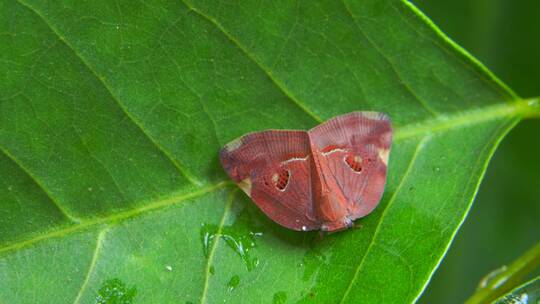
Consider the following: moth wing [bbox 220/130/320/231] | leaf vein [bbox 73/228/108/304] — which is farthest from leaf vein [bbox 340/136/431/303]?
leaf vein [bbox 73/228/108/304]

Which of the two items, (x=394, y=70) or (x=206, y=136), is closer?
(x=206, y=136)

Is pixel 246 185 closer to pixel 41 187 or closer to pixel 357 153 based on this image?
pixel 357 153

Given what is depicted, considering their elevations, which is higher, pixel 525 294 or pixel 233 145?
pixel 233 145

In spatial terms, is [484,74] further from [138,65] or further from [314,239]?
[138,65]

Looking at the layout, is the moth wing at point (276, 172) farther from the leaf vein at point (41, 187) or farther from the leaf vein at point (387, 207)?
the leaf vein at point (41, 187)

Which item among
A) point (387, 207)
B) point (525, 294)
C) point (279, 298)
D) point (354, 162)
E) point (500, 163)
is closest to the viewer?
point (525, 294)

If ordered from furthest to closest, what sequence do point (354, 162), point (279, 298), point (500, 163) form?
1. point (500, 163)
2. point (354, 162)
3. point (279, 298)

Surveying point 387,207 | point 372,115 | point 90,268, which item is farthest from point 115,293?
point 372,115
